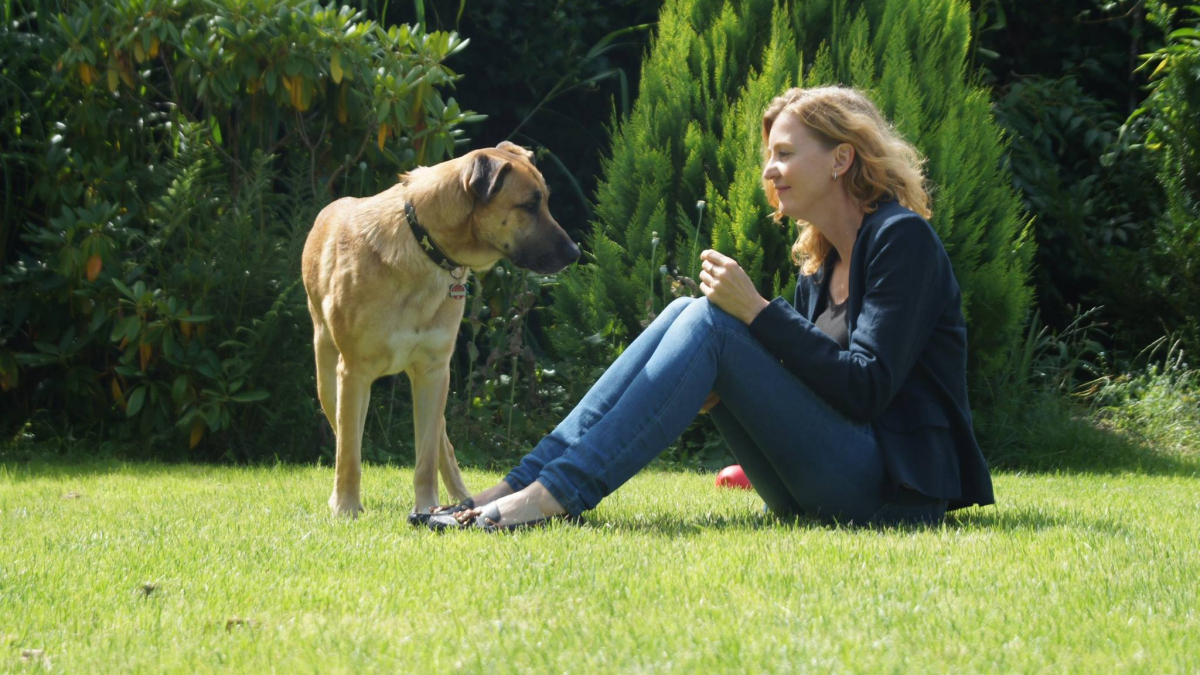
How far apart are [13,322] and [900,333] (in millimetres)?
4829

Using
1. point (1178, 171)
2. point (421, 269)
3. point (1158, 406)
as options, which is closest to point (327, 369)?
point (421, 269)

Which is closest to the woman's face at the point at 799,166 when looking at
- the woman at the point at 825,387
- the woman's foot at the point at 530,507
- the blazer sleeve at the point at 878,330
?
the woman at the point at 825,387

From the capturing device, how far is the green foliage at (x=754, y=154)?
602 centimetres

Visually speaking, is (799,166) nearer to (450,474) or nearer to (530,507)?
(530,507)

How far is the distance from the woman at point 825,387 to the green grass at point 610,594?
0.45 ft

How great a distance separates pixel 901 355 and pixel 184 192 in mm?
4088

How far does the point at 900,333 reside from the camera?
3.29 m

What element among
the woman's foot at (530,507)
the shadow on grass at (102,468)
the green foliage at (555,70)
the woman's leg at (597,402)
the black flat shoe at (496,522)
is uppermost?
the green foliage at (555,70)

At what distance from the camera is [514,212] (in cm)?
→ 437

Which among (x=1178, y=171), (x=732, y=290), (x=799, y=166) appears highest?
(x=1178, y=171)

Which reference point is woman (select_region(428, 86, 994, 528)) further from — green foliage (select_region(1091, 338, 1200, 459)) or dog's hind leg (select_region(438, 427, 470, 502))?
green foliage (select_region(1091, 338, 1200, 459))

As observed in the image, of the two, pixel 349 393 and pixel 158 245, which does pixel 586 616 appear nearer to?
pixel 349 393

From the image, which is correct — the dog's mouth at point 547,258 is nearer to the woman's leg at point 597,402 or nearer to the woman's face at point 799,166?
the woman's leg at point 597,402

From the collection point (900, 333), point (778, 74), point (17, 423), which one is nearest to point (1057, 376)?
point (778, 74)
